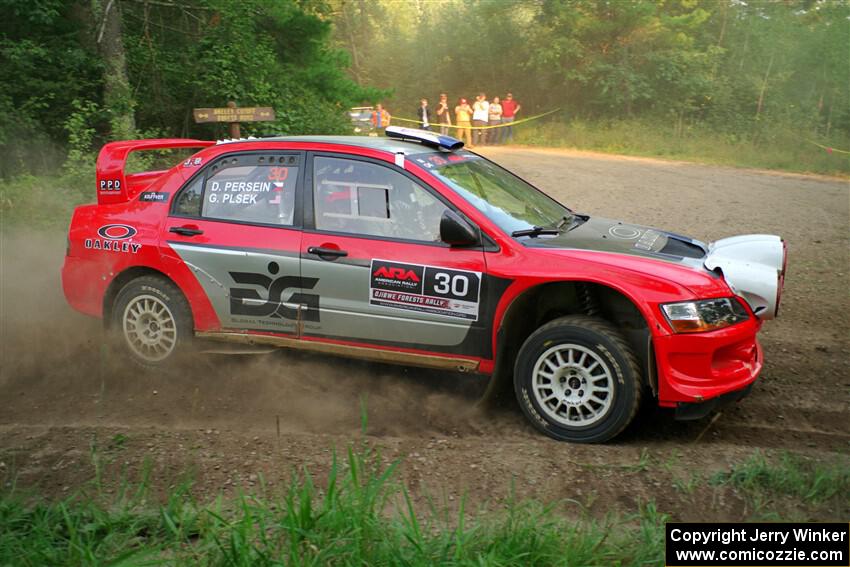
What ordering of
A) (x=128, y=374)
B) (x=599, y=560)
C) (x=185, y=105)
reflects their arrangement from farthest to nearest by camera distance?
(x=185, y=105)
(x=128, y=374)
(x=599, y=560)

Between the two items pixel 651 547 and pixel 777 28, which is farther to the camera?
pixel 777 28

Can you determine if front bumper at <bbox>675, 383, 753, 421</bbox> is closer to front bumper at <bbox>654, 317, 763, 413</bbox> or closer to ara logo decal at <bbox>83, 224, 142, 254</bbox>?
front bumper at <bbox>654, 317, 763, 413</bbox>

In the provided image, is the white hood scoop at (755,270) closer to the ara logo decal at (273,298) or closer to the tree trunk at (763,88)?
the ara logo decal at (273,298)

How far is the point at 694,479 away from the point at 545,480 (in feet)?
2.49

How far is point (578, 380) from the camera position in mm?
4672

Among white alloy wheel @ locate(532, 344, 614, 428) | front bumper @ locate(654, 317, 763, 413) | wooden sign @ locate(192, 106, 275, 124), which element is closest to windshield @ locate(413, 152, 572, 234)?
white alloy wheel @ locate(532, 344, 614, 428)

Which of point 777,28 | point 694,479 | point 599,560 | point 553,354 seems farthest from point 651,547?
point 777,28

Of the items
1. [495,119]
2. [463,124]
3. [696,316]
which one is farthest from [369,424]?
[495,119]

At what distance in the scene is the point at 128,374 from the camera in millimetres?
5973

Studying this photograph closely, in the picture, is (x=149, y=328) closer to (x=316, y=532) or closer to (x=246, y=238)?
(x=246, y=238)

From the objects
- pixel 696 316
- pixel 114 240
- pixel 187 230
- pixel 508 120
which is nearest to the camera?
pixel 696 316

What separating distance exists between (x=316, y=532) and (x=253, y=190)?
3071 millimetres

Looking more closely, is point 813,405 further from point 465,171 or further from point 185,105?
point 185,105

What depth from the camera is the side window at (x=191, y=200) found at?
231 inches
